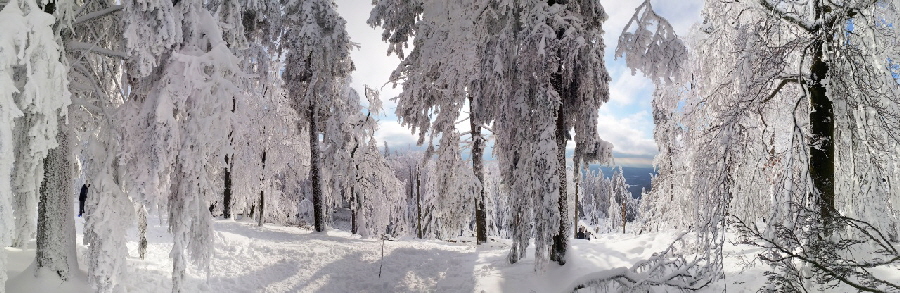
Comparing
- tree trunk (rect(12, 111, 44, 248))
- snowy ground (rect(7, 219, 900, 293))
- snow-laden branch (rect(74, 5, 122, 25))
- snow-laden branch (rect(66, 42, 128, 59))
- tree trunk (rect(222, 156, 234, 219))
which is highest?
snow-laden branch (rect(74, 5, 122, 25))

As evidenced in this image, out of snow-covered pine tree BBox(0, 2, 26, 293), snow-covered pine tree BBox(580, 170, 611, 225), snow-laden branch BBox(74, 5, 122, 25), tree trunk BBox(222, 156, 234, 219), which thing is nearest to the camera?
snow-covered pine tree BBox(0, 2, 26, 293)

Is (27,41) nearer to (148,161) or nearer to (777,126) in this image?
(148,161)

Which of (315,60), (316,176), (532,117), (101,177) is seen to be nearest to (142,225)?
(101,177)

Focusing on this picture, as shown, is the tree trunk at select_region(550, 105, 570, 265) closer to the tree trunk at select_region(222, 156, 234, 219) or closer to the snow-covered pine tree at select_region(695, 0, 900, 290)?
the snow-covered pine tree at select_region(695, 0, 900, 290)

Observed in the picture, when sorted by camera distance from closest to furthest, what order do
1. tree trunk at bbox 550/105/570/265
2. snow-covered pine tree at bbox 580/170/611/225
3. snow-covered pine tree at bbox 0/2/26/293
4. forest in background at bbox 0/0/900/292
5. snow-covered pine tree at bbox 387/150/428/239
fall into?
snow-covered pine tree at bbox 0/2/26/293 → forest in background at bbox 0/0/900/292 → tree trunk at bbox 550/105/570/265 → snow-covered pine tree at bbox 387/150/428/239 → snow-covered pine tree at bbox 580/170/611/225

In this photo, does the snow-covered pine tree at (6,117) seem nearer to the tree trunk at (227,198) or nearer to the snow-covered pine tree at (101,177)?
the snow-covered pine tree at (101,177)

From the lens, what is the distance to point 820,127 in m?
6.20

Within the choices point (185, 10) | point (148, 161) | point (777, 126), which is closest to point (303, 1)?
point (185, 10)

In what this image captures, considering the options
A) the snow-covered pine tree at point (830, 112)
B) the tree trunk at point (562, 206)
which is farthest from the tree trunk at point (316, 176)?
the snow-covered pine tree at point (830, 112)

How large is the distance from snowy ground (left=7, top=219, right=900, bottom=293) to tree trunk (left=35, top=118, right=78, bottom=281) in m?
0.32

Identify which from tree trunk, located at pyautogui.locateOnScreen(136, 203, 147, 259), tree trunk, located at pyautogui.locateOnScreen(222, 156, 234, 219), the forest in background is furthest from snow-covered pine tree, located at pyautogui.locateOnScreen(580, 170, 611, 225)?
tree trunk, located at pyautogui.locateOnScreen(136, 203, 147, 259)

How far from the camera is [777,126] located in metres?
9.25

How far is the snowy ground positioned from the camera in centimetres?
775

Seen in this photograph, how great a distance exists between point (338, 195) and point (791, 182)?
1466cm
